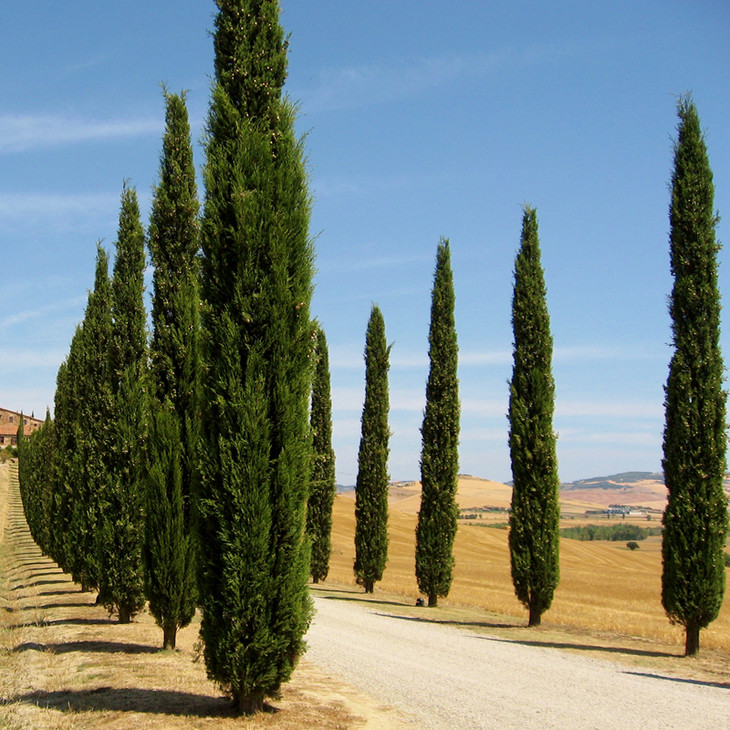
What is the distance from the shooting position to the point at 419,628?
1680cm

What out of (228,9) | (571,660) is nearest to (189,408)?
(228,9)

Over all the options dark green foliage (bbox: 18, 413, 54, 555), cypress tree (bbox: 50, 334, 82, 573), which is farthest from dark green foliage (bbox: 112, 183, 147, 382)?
dark green foliage (bbox: 18, 413, 54, 555)

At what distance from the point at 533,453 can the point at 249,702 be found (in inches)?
Result: 523

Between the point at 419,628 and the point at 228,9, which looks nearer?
the point at 228,9

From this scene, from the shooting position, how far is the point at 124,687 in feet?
28.6

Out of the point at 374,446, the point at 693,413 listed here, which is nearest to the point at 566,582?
the point at 374,446

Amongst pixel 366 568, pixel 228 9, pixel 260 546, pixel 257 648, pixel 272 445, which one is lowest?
pixel 366 568

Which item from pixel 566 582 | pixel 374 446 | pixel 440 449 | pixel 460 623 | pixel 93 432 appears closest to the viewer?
pixel 93 432

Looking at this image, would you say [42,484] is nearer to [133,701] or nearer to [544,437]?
[544,437]

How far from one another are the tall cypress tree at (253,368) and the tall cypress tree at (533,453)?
1250cm

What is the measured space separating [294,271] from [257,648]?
446 centimetres

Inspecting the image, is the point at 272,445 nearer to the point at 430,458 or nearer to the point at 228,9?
the point at 228,9

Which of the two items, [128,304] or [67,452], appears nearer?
[128,304]

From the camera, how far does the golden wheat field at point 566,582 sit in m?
20.6
